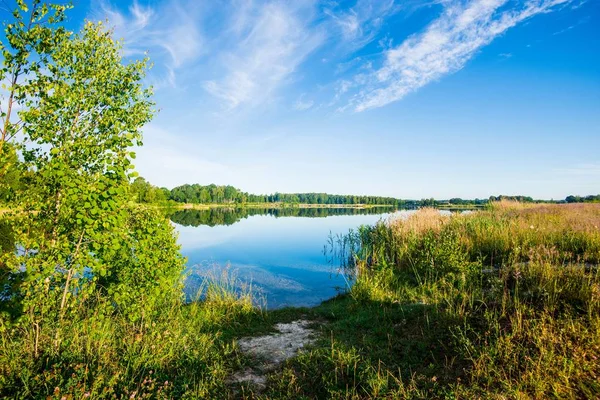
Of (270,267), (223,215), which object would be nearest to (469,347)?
(270,267)

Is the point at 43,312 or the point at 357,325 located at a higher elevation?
the point at 43,312

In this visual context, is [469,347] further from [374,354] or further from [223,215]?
[223,215]

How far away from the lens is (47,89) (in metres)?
4.96

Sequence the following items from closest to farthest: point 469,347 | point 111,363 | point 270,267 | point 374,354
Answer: point 111,363, point 469,347, point 374,354, point 270,267

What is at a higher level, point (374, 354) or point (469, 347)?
point (469, 347)

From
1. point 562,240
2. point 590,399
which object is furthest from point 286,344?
point 562,240

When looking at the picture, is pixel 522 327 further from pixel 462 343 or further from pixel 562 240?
pixel 562 240

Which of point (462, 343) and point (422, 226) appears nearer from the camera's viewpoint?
point (462, 343)

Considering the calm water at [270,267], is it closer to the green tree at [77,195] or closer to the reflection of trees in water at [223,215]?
the green tree at [77,195]

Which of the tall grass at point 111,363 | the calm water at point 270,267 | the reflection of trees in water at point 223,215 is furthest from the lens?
the reflection of trees in water at point 223,215

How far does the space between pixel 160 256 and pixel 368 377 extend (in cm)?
473

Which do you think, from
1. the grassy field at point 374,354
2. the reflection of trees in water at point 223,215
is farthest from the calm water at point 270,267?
the reflection of trees in water at point 223,215

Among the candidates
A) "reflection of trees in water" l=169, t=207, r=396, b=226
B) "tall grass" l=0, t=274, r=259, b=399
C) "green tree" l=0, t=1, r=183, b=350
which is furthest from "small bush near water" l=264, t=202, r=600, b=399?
"reflection of trees in water" l=169, t=207, r=396, b=226

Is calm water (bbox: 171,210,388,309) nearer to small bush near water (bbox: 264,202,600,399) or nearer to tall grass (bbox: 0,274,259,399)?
small bush near water (bbox: 264,202,600,399)
